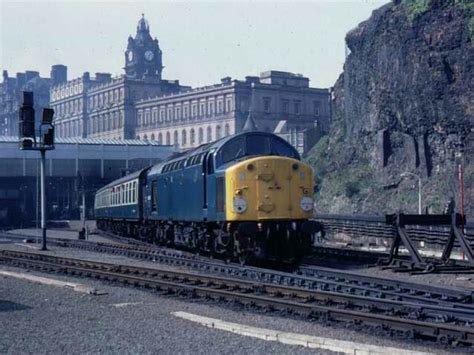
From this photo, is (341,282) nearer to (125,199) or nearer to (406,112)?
(125,199)

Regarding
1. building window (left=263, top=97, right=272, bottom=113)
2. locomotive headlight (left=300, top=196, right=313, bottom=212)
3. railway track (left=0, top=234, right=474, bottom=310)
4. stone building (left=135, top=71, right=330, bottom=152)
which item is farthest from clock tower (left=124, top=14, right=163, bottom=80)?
locomotive headlight (left=300, top=196, right=313, bottom=212)

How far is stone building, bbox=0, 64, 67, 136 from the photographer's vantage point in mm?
152250

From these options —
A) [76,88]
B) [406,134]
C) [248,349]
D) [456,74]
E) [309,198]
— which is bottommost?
[248,349]

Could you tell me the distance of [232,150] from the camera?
20578 millimetres

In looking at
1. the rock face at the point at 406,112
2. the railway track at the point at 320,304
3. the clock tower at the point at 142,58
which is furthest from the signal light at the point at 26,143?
the clock tower at the point at 142,58

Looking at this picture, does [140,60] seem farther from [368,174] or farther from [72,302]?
[72,302]

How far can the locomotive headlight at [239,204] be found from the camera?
63.2ft

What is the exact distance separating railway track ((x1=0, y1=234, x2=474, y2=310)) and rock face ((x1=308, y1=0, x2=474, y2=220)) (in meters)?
29.0

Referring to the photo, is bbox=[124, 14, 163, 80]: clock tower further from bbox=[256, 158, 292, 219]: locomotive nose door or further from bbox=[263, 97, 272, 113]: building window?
bbox=[256, 158, 292, 219]: locomotive nose door

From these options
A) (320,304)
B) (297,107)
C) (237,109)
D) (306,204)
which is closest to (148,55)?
(297,107)

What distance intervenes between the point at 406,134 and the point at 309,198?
121ft

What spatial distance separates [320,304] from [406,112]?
145 feet

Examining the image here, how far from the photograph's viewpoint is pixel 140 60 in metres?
134

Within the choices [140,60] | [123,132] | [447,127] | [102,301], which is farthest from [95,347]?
[140,60]
